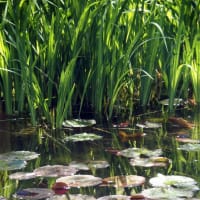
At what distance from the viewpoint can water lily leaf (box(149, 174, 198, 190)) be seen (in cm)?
155

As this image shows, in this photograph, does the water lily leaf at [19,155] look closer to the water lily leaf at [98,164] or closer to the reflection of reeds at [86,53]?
the water lily leaf at [98,164]

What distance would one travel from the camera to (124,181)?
5.24 feet

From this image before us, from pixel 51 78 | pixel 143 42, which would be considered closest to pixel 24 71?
pixel 51 78

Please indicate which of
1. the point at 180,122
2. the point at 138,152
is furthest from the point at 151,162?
the point at 180,122

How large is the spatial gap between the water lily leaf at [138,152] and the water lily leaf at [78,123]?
1.24 feet

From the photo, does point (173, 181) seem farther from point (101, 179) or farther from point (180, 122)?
point (180, 122)

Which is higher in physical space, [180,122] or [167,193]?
[180,122]

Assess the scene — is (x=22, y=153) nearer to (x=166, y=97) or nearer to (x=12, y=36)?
(x=12, y=36)

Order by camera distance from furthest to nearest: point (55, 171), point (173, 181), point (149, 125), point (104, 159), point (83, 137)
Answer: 1. point (149, 125)
2. point (83, 137)
3. point (104, 159)
4. point (55, 171)
5. point (173, 181)

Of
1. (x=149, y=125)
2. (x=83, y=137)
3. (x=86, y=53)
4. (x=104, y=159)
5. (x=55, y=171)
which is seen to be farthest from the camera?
(x=86, y=53)

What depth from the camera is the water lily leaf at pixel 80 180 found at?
1.57m

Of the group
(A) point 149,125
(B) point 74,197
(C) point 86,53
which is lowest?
(B) point 74,197

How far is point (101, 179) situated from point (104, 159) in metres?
0.21

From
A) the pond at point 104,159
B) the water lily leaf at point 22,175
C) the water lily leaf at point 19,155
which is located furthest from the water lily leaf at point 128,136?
the water lily leaf at point 22,175
